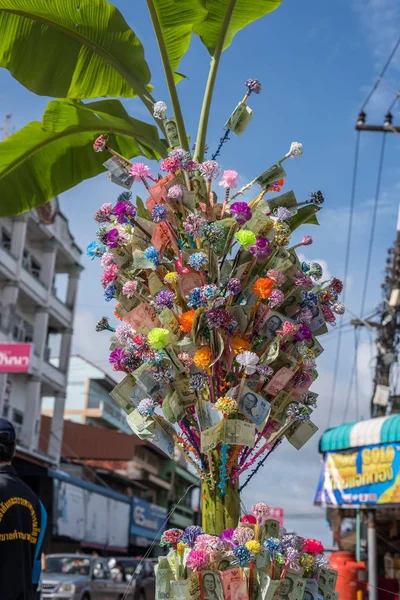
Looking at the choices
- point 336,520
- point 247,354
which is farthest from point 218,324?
point 336,520

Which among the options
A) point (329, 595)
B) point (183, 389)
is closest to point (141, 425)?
point (183, 389)

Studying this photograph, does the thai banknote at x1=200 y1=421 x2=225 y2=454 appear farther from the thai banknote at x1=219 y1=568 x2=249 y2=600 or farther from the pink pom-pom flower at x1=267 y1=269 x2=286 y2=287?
the pink pom-pom flower at x1=267 y1=269 x2=286 y2=287

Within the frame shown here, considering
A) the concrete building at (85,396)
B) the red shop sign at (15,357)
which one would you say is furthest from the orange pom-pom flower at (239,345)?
the concrete building at (85,396)

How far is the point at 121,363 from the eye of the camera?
4.58m

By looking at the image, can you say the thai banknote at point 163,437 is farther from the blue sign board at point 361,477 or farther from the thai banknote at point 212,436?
the blue sign board at point 361,477

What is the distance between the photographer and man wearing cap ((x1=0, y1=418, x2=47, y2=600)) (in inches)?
154

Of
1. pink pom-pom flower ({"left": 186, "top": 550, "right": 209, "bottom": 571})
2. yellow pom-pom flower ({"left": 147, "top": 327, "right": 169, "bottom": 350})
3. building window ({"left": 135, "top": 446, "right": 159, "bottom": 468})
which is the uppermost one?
building window ({"left": 135, "top": 446, "right": 159, "bottom": 468})

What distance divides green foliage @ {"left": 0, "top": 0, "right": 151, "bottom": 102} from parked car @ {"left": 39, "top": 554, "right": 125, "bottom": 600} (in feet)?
40.7

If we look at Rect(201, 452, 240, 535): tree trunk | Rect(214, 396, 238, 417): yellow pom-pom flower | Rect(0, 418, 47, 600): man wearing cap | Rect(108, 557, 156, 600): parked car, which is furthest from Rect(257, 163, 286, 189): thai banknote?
Rect(108, 557, 156, 600): parked car

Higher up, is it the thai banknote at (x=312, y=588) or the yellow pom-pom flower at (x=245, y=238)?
the yellow pom-pom flower at (x=245, y=238)

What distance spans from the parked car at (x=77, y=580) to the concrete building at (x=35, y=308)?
447 inches

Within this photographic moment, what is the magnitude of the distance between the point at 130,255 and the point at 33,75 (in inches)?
84.3

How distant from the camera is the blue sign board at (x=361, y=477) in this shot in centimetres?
1281

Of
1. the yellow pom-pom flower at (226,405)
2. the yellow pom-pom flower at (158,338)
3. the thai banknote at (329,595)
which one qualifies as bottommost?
the thai banknote at (329,595)
